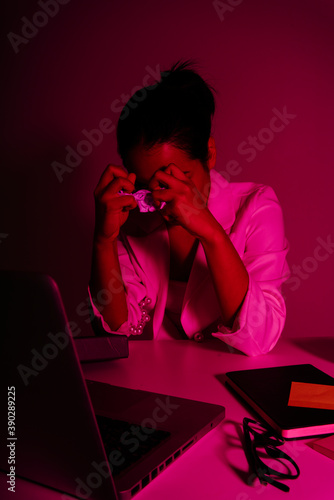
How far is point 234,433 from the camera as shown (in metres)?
0.61

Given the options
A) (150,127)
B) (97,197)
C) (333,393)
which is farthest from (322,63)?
(333,393)

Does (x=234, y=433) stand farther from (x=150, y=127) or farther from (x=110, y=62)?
(x=110, y=62)

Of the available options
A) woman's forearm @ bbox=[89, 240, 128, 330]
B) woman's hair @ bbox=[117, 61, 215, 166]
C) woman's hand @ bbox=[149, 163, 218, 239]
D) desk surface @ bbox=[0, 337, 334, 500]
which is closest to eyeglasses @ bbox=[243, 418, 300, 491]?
desk surface @ bbox=[0, 337, 334, 500]

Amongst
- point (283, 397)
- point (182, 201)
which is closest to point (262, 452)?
point (283, 397)

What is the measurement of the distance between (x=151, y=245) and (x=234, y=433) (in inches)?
30.0

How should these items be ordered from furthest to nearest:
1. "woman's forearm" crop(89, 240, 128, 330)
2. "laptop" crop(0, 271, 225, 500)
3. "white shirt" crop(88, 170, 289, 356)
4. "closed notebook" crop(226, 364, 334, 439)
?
"woman's forearm" crop(89, 240, 128, 330) → "white shirt" crop(88, 170, 289, 356) → "closed notebook" crop(226, 364, 334, 439) → "laptop" crop(0, 271, 225, 500)

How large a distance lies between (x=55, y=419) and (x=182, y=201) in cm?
63

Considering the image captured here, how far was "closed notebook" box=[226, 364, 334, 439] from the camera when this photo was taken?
0.58 metres

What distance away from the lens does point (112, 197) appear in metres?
1.04

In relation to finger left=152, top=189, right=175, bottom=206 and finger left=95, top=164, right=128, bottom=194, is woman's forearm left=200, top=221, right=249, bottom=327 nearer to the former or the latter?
finger left=152, top=189, right=175, bottom=206

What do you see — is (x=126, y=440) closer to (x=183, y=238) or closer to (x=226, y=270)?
(x=226, y=270)

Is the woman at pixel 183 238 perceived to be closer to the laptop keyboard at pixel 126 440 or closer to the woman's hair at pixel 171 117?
the woman's hair at pixel 171 117

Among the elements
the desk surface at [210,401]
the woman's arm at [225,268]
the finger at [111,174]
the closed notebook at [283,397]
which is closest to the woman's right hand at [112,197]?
the finger at [111,174]

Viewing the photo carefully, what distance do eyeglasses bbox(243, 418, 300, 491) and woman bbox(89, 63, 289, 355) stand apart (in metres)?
0.33
